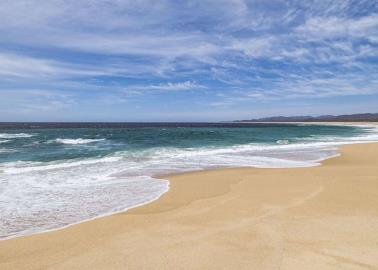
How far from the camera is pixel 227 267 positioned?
4492 millimetres

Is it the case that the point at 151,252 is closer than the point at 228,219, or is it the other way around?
the point at 151,252

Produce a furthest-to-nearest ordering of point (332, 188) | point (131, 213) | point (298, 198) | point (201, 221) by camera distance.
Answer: point (332, 188)
point (298, 198)
point (131, 213)
point (201, 221)

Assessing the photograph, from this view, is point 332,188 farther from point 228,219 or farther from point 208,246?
point 208,246

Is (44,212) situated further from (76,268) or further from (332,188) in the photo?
(332,188)

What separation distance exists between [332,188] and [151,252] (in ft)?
19.7

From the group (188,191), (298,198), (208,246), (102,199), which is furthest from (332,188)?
(102,199)

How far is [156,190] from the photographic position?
9688mm

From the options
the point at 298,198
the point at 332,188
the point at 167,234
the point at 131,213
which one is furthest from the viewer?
the point at 332,188

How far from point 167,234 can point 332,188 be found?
537 cm

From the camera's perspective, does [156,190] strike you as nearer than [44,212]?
No

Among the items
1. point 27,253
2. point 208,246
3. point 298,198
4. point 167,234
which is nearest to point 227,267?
point 208,246

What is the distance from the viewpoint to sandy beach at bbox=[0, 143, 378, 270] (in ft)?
15.3

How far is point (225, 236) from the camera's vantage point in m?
5.61

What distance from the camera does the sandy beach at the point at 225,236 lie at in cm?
466
